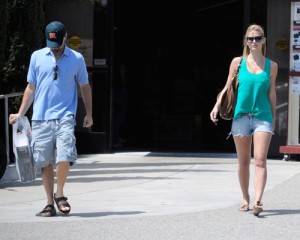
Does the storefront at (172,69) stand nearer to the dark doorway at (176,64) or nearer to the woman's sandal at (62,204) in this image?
the dark doorway at (176,64)

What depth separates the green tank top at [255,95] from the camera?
862 centimetres

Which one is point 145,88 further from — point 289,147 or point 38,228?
point 38,228

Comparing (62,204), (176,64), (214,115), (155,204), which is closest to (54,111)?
(62,204)

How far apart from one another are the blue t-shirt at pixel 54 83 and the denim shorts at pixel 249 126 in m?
1.61

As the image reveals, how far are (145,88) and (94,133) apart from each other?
11.2ft

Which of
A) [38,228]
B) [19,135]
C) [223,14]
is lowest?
[38,228]

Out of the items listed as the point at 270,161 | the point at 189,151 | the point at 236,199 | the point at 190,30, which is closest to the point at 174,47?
the point at 190,30

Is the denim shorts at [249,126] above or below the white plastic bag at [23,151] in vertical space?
above

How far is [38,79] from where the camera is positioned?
862 centimetres

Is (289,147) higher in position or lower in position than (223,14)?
lower

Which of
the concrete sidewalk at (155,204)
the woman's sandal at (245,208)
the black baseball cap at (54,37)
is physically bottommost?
the concrete sidewalk at (155,204)

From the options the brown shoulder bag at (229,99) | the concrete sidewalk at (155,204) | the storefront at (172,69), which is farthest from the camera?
the storefront at (172,69)

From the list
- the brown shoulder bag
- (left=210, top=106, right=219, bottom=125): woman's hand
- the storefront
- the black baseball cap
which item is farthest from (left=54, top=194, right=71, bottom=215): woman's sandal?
the storefront

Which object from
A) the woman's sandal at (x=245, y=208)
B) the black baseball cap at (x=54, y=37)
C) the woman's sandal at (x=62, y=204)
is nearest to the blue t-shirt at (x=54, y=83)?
the black baseball cap at (x=54, y=37)
